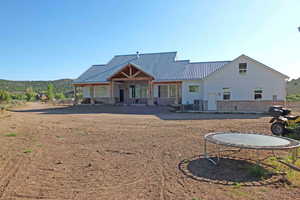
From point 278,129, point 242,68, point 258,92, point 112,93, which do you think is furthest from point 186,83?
point 278,129

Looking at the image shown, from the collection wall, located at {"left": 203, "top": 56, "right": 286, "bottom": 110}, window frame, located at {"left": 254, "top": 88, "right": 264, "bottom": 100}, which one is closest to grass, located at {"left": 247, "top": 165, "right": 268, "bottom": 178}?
wall, located at {"left": 203, "top": 56, "right": 286, "bottom": 110}

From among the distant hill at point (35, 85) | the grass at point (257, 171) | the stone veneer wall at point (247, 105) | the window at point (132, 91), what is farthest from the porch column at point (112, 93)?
the distant hill at point (35, 85)

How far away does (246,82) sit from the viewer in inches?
848

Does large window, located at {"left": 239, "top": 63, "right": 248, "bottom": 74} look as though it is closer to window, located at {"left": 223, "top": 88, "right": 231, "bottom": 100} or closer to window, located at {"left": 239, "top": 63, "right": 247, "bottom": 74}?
window, located at {"left": 239, "top": 63, "right": 247, "bottom": 74}

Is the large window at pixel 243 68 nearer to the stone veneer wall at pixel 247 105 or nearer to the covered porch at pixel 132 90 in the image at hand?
the stone veneer wall at pixel 247 105

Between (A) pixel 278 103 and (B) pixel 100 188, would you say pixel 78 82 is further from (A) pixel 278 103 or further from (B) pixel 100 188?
(B) pixel 100 188

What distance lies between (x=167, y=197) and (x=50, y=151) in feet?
14.5

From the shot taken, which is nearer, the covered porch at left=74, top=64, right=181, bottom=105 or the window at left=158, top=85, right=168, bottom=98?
the covered porch at left=74, top=64, right=181, bottom=105

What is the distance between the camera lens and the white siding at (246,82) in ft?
68.8

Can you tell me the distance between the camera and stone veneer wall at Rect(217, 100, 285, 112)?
20.6m

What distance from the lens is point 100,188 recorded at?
4.02m

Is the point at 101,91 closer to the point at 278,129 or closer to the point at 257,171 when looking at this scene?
the point at 278,129

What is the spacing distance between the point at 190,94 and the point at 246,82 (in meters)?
5.93

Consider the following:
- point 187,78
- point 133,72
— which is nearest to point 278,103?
point 187,78
